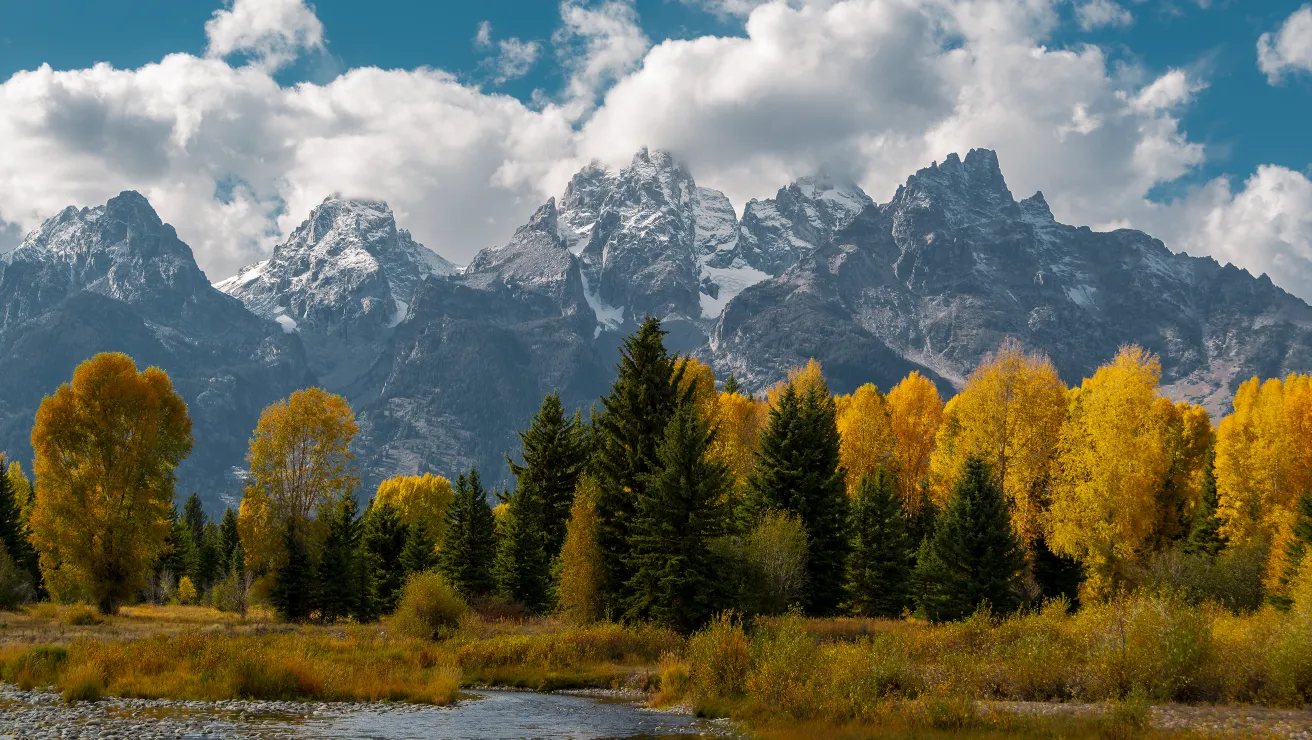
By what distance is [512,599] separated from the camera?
57531mm

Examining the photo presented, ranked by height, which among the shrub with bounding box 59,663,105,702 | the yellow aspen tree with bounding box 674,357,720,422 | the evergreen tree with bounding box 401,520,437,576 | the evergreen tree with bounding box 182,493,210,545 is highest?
the yellow aspen tree with bounding box 674,357,720,422

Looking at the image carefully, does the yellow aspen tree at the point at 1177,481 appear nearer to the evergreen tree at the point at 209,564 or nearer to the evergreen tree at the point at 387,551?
the evergreen tree at the point at 387,551

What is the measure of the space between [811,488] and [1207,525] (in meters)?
27.6

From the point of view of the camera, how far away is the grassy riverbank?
25.5 meters

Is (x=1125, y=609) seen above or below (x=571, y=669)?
above

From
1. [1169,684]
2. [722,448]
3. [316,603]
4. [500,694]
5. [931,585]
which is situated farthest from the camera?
[722,448]

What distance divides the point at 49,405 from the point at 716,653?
42940mm

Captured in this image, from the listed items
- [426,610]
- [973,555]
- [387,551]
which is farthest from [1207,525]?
A: [387,551]

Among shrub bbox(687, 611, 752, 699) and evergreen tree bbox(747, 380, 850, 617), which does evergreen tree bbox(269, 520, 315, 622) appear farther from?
shrub bbox(687, 611, 752, 699)

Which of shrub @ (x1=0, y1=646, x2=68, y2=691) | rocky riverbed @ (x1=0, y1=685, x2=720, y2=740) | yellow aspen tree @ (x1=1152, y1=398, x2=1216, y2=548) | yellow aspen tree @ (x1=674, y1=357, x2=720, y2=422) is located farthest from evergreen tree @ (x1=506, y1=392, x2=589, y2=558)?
yellow aspen tree @ (x1=1152, y1=398, x2=1216, y2=548)

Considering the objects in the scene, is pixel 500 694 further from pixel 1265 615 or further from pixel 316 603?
pixel 1265 615

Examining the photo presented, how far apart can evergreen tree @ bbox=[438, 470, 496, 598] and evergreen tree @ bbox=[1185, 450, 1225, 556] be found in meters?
45.4

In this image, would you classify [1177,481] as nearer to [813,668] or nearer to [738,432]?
[738,432]

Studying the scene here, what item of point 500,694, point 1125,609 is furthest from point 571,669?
point 1125,609
